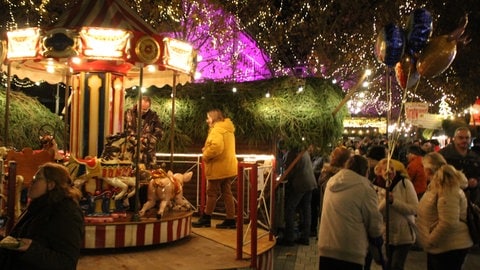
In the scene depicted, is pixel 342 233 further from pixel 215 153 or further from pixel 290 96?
pixel 290 96

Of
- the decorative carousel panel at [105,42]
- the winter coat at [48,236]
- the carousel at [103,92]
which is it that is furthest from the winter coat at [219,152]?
the winter coat at [48,236]

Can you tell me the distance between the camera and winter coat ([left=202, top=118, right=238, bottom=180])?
8.41m

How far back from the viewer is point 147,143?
858 centimetres

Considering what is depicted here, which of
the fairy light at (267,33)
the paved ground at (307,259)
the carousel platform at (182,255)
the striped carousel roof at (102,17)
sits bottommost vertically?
the paved ground at (307,259)

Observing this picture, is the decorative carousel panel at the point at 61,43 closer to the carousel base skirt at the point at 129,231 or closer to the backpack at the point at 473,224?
the carousel base skirt at the point at 129,231

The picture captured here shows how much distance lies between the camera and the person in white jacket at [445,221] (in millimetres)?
5398

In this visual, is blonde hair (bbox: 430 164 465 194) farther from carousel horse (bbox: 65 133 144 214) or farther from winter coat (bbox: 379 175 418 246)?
carousel horse (bbox: 65 133 144 214)

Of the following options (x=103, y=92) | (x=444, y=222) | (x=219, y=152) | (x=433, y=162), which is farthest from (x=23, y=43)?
(x=444, y=222)

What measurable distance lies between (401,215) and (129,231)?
3506 millimetres

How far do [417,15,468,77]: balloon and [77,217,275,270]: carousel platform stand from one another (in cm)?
324

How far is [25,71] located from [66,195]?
746cm

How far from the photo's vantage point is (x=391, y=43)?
6.35 meters

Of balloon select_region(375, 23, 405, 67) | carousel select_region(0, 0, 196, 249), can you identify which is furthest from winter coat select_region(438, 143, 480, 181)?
carousel select_region(0, 0, 196, 249)

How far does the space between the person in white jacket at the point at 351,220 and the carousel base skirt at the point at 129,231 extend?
10.0 ft
